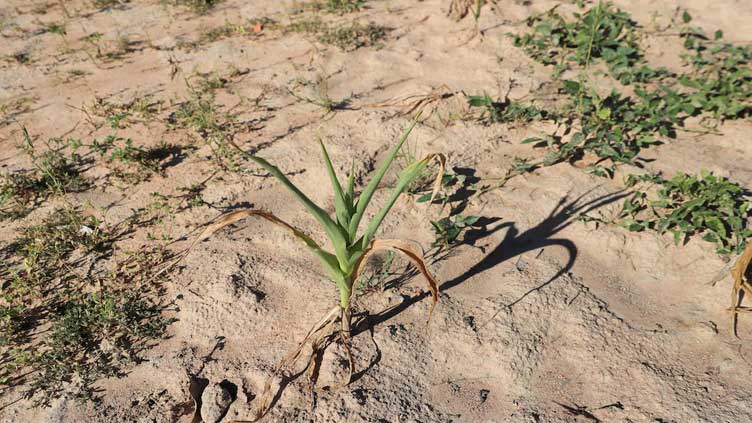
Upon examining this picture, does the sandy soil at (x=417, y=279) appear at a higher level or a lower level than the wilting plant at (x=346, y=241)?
lower

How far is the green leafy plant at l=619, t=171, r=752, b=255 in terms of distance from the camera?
212 cm

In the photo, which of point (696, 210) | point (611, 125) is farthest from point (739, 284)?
point (611, 125)

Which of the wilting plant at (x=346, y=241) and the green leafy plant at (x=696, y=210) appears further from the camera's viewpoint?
the green leafy plant at (x=696, y=210)

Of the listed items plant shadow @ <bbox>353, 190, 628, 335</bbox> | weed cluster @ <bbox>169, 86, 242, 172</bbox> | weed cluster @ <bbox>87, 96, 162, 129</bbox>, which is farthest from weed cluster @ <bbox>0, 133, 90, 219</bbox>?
plant shadow @ <bbox>353, 190, 628, 335</bbox>

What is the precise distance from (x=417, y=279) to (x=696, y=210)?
1151mm

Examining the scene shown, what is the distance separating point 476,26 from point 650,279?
2.01 meters

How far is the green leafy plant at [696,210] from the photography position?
2115mm

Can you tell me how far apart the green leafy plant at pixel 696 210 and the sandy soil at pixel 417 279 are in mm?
63

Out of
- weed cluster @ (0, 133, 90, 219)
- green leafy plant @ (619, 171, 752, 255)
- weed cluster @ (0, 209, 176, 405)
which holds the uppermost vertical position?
green leafy plant @ (619, 171, 752, 255)

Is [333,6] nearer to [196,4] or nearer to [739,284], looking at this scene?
[196,4]

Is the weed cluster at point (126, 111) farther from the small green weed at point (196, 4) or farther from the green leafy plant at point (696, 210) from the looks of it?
the green leafy plant at point (696, 210)

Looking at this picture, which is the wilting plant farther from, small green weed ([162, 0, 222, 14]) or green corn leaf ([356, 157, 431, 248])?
small green weed ([162, 0, 222, 14])

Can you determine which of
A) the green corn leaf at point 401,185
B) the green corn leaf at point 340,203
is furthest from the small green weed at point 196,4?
the green corn leaf at point 401,185

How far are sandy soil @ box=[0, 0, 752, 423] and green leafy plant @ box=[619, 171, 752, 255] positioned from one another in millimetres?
63
